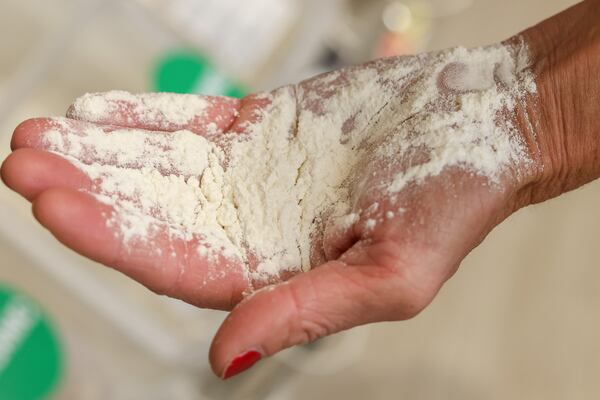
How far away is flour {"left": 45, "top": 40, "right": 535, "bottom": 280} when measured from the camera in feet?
1.95

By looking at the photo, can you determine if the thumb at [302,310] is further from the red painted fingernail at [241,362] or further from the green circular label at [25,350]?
the green circular label at [25,350]

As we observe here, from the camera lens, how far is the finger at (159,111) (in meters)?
0.65

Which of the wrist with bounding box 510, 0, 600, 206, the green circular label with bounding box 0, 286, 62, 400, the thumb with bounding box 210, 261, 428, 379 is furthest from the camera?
the green circular label with bounding box 0, 286, 62, 400

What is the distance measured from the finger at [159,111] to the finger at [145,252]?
0.15 metres

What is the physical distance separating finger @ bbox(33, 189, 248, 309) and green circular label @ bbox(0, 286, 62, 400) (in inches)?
21.2

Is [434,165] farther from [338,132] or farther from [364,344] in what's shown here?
[364,344]

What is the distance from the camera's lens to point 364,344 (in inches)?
48.5

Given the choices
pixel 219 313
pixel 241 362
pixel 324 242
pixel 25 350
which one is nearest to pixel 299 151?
pixel 324 242

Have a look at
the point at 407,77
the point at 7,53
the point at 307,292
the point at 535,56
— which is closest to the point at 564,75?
the point at 535,56

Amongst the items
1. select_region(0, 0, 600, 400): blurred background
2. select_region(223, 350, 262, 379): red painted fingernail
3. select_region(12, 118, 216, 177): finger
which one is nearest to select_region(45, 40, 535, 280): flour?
select_region(12, 118, 216, 177): finger

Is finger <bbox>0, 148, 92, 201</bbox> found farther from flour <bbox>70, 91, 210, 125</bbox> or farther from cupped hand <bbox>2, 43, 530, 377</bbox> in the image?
flour <bbox>70, 91, 210, 125</bbox>

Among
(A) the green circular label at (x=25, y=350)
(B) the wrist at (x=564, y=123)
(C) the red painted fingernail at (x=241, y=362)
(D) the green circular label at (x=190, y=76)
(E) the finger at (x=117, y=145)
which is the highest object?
(B) the wrist at (x=564, y=123)

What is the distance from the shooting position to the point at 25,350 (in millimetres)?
986

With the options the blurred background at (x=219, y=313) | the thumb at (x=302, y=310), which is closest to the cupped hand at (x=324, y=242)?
the thumb at (x=302, y=310)
